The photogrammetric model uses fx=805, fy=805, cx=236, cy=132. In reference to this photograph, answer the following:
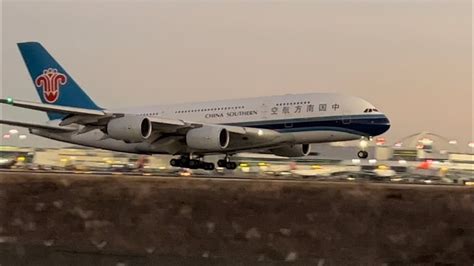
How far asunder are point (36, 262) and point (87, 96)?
31.1m

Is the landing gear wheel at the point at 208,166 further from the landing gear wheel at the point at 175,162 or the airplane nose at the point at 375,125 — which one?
the airplane nose at the point at 375,125

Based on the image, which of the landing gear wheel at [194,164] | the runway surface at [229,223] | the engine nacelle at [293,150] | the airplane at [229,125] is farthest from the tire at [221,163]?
the runway surface at [229,223]

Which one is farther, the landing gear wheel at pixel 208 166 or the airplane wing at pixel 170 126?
the landing gear wheel at pixel 208 166

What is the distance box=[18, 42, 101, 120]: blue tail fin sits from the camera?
4931 cm

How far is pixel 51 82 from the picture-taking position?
50531mm

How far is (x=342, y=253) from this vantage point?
19.2 meters

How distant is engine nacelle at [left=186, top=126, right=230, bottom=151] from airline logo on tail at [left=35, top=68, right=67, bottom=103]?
41.8 feet

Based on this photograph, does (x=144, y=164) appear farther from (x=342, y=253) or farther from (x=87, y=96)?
(x=342, y=253)

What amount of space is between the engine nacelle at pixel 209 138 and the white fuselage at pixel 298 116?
198cm

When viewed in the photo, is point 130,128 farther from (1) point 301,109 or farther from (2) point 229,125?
(1) point 301,109

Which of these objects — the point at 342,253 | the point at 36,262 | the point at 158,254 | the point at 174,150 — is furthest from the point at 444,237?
the point at 174,150

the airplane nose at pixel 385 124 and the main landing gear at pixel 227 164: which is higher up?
the airplane nose at pixel 385 124

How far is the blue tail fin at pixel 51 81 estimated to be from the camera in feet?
162

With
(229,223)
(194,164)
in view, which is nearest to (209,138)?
(194,164)
